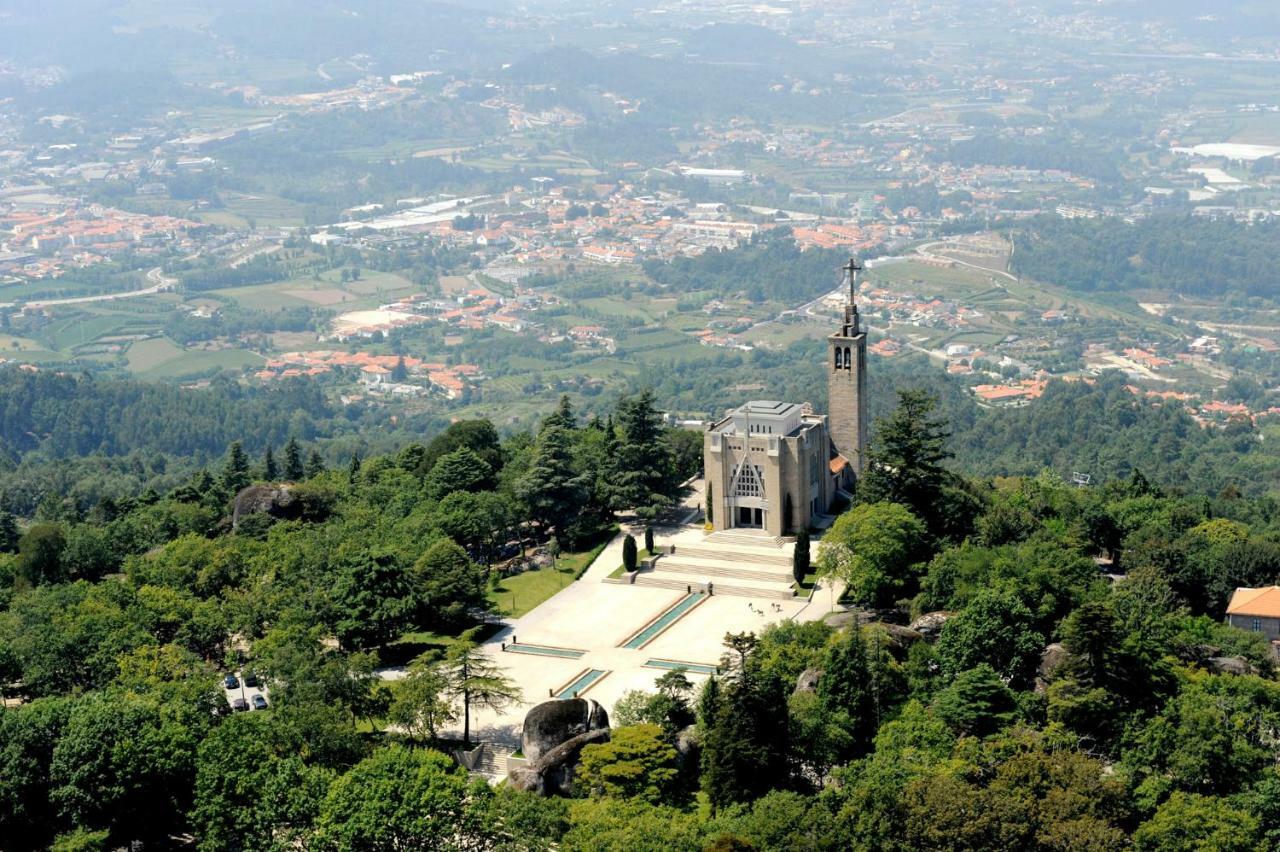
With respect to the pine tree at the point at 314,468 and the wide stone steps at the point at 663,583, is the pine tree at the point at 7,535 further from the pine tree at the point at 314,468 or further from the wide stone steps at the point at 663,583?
the wide stone steps at the point at 663,583

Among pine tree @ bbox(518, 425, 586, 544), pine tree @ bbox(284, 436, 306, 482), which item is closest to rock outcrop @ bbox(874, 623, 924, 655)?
pine tree @ bbox(518, 425, 586, 544)

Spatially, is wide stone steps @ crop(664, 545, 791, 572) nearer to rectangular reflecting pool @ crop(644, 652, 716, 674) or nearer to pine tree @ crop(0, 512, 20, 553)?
rectangular reflecting pool @ crop(644, 652, 716, 674)

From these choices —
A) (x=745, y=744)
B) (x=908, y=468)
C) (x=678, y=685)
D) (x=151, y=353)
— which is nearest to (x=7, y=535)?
(x=678, y=685)

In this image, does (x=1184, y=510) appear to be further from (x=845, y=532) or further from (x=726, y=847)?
(x=726, y=847)

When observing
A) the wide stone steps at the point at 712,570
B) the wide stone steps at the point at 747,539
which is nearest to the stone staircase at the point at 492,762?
the wide stone steps at the point at 712,570

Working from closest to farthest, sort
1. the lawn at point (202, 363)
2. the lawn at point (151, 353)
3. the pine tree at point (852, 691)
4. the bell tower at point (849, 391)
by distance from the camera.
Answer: the pine tree at point (852, 691) → the bell tower at point (849, 391) → the lawn at point (202, 363) → the lawn at point (151, 353)
